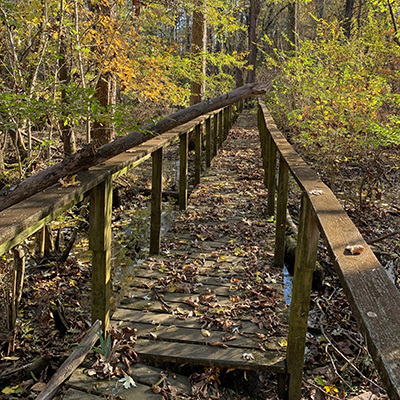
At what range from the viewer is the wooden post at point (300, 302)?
2.58 metres

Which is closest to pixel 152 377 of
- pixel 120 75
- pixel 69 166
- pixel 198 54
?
pixel 69 166

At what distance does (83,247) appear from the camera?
5.67 m

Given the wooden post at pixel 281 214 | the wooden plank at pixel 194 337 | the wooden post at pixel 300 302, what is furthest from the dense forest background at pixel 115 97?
the wooden post at pixel 281 214

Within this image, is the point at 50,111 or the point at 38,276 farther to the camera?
the point at 38,276

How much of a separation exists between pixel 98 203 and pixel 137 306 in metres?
1.09

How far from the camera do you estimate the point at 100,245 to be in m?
2.81

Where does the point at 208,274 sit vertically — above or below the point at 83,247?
above

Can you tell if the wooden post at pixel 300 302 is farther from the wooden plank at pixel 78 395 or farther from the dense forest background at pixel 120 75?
the dense forest background at pixel 120 75

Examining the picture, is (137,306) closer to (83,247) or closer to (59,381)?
(59,381)

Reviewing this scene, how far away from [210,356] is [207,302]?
731 millimetres

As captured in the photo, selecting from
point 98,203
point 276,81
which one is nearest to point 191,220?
point 98,203

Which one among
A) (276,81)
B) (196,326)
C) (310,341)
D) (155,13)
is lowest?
(310,341)

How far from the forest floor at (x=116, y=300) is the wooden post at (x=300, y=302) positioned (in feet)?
0.99

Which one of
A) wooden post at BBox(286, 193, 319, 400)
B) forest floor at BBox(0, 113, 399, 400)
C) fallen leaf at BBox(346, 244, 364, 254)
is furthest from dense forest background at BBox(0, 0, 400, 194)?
fallen leaf at BBox(346, 244, 364, 254)
